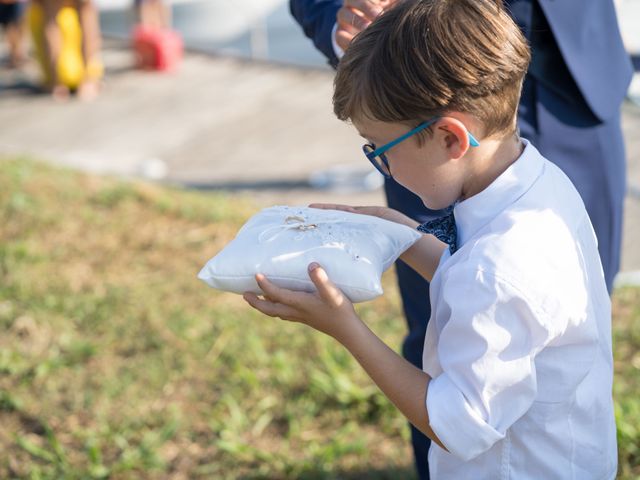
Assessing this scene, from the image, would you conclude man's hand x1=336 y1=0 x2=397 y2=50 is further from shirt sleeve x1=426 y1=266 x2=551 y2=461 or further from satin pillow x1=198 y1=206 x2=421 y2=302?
shirt sleeve x1=426 y1=266 x2=551 y2=461

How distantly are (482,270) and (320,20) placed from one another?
1.11 metres

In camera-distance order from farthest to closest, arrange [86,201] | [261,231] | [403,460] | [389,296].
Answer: [86,201] → [389,296] → [403,460] → [261,231]

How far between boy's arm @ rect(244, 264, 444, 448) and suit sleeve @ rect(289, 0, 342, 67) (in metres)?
0.81

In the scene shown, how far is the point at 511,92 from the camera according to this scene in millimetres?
1427

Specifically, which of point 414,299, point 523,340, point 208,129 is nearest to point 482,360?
point 523,340

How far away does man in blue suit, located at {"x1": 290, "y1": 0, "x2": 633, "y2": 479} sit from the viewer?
2014 mm

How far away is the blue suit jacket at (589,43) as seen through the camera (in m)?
2.01

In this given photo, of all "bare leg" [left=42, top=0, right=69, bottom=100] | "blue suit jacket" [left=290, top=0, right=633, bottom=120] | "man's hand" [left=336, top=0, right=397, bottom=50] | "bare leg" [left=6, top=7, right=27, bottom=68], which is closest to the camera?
"man's hand" [left=336, top=0, right=397, bottom=50]

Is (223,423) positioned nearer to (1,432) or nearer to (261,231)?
(1,432)

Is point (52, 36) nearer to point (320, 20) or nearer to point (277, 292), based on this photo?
point (320, 20)

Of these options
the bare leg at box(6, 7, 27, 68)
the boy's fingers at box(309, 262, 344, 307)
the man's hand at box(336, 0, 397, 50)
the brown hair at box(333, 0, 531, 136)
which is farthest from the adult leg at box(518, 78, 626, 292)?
the bare leg at box(6, 7, 27, 68)

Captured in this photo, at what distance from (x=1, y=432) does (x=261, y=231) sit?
6.02ft

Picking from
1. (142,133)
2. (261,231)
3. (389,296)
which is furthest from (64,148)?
(261,231)

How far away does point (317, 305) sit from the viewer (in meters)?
1.51
